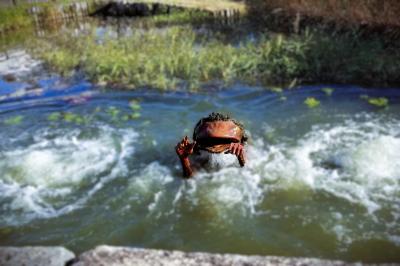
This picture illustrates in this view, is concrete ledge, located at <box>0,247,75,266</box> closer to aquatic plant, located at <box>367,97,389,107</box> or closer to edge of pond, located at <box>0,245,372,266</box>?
edge of pond, located at <box>0,245,372,266</box>

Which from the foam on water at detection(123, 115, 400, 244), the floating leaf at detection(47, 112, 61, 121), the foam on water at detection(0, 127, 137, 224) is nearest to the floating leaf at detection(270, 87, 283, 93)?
the foam on water at detection(123, 115, 400, 244)

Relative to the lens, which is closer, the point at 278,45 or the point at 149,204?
the point at 149,204

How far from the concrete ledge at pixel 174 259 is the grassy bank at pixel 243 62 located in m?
5.66

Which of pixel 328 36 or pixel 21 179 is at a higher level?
pixel 328 36

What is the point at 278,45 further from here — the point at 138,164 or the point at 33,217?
the point at 33,217

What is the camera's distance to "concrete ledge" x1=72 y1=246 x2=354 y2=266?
331 cm

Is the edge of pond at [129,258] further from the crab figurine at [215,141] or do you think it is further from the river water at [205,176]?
the crab figurine at [215,141]

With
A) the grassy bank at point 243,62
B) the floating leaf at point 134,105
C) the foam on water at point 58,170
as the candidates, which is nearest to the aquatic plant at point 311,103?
the grassy bank at point 243,62

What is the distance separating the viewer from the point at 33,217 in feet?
17.3

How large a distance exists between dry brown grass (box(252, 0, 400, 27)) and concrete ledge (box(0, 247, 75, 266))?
358 inches

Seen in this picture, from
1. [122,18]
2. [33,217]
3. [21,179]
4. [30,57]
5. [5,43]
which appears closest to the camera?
[33,217]

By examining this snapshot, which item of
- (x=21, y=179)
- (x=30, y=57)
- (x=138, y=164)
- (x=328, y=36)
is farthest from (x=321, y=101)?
(x=30, y=57)

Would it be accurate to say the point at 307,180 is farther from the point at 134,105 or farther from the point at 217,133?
the point at 134,105

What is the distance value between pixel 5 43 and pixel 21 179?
8515mm
